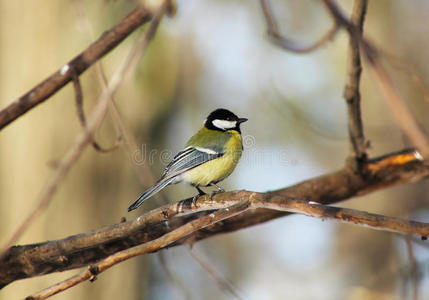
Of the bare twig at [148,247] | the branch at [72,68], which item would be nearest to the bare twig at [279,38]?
the branch at [72,68]

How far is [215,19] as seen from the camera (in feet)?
23.8

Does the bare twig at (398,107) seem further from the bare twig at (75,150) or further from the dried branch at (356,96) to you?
the dried branch at (356,96)

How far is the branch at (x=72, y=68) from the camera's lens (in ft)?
9.26

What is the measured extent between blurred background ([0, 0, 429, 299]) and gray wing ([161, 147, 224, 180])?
1.01 ft

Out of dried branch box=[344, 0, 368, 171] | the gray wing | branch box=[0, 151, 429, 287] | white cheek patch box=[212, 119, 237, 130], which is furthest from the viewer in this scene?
white cheek patch box=[212, 119, 237, 130]

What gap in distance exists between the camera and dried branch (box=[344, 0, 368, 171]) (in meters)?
2.32

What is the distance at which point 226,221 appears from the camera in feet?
10.7

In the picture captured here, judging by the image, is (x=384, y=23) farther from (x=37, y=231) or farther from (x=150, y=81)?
(x=37, y=231)

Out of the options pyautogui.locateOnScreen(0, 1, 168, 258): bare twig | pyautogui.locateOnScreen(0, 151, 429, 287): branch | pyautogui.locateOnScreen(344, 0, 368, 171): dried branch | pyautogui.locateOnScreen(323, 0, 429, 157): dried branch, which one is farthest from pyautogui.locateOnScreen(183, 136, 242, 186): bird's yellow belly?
pyautogui.locateOnScreen(323, 0, 429, 157): dried branch

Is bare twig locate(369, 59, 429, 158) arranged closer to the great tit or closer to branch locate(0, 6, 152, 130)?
branch locate(0, 6, 152, 130)

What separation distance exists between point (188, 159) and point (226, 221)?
0.65 m

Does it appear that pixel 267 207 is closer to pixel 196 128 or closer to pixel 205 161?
pixel 205 161

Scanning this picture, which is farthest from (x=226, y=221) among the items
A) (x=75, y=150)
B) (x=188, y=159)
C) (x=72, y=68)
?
(x=75, y=150)

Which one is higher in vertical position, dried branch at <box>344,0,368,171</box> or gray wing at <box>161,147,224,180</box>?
dried branch at <box>344,0,368,171</box>
